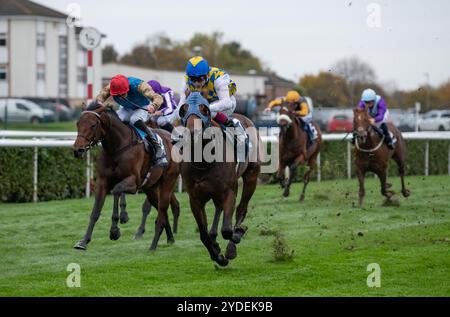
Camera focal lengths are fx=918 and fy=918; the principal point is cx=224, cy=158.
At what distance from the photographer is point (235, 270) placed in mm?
7102

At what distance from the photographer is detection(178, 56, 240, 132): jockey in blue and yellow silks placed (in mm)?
7295

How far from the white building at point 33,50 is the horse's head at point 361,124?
34441 mm

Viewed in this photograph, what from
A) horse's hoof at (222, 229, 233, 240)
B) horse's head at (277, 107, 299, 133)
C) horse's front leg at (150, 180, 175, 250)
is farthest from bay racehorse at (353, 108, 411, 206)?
horse's hoof at (222, 229, 233, 240)

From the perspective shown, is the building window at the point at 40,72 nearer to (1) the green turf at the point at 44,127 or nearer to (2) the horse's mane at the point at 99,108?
(1) the green turf at the point at 44,127

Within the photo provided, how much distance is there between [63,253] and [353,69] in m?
21.3

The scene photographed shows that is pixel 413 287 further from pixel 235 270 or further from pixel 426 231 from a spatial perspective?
pixel 426 231

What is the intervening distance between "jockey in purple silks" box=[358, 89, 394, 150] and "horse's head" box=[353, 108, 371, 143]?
155 mm

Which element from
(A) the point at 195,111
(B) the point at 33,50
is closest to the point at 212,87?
(A) the point at 195,111

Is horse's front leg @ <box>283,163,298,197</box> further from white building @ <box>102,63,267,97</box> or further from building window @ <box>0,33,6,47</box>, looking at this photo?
white building @ <box>102,63,267,97</box>

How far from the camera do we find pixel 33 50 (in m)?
46.6

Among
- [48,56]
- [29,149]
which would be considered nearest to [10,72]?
[48,56]

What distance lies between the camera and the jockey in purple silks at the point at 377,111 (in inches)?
492

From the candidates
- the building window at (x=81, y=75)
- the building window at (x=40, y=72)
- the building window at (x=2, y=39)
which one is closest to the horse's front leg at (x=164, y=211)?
the building window at (x=40, y=72)

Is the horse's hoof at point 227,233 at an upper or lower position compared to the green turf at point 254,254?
upper
